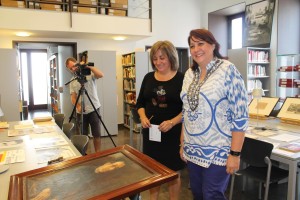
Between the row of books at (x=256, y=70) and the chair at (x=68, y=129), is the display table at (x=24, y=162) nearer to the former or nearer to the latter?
the chair at (x=68, y=129)

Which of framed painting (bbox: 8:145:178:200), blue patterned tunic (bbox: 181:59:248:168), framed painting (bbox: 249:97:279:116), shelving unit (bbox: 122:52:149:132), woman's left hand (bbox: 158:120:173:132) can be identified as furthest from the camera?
shelving unit (bbox: 122:52:149:132)

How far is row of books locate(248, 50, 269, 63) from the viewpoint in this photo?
5.91 metres

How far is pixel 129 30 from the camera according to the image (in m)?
5.73

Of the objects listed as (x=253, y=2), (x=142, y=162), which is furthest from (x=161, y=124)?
(x=253, y=2)

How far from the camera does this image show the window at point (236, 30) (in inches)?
283

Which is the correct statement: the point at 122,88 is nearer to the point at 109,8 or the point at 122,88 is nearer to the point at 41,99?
the point at 109,8

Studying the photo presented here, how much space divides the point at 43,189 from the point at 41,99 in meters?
10.2

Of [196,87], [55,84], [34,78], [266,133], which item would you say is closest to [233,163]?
[196,87]

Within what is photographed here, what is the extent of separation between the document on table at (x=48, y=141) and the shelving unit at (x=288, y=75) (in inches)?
190

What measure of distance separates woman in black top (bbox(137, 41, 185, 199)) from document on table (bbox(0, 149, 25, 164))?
0.89m

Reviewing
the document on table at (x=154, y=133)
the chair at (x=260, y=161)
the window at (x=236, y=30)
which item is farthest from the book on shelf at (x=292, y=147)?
the window at (x=236, y=30)

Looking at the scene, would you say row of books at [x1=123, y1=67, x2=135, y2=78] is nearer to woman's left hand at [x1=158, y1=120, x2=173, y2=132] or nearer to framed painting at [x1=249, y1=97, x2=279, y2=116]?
framed painting at [x1=249, y1=97, x2=279, y2=116]

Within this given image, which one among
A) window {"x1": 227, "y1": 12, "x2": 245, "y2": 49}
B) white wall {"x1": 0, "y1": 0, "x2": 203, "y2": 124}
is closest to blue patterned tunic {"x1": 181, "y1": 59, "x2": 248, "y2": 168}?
white wall {"x1": 0, "y1": 0, "x2": 203, "y2": 124}

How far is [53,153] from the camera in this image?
6.20 feet
